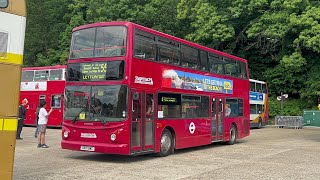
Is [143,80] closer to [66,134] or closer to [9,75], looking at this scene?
[66,134]

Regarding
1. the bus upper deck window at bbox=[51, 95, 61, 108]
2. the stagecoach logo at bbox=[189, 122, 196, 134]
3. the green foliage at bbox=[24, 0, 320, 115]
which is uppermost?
the green foliage at bbox=[24, 0, 320, 115]

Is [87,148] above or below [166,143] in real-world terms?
below

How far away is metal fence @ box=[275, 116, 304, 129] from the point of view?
33.7 meters

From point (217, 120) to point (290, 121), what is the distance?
1932cm

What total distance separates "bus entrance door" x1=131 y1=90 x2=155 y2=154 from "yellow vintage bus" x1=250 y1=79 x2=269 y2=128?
20.5m

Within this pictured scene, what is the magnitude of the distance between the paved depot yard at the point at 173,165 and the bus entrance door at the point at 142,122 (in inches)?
20.3

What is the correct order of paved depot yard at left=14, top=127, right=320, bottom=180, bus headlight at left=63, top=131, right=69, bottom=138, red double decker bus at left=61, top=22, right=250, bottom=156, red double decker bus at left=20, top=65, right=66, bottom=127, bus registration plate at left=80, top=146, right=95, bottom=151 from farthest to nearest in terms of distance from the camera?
1. red double decker bus at left=20, top=65, right=66, bottom=127
2. bus headlight at left=63, top=131, right=69, bottom=138
3. bus registration plate at left=80, top=146, right=95, bottom=151
4. red double decker bus at left=61, top=22, right=250, bottom=156
5. paved depot yard at left=14, top=127, right=320, bottom=180

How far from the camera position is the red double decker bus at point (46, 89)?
26156 millimetres

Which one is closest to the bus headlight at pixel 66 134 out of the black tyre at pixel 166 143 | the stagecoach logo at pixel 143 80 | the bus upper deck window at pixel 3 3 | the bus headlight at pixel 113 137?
the bus headlight at pixel 113 137

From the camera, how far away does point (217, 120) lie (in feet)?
55.2

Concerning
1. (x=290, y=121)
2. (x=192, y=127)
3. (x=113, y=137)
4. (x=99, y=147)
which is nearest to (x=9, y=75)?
(x=113, y=137)

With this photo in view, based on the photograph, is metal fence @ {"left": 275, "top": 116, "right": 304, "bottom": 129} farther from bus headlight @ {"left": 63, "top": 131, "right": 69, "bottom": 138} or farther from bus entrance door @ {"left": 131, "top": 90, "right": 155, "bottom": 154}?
bus headlight @ {"left": 63, "top": 131, "right": 69, "bottom": 138}

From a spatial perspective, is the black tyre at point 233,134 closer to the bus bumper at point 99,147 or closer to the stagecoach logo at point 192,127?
the stagecoach logo at point 192,127

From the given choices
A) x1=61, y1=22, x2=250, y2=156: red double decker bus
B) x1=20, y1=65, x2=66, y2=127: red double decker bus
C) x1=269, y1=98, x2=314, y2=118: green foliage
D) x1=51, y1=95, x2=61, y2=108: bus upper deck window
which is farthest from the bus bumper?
x1=269, y1=98, x2=314, y2=118: green foliage
